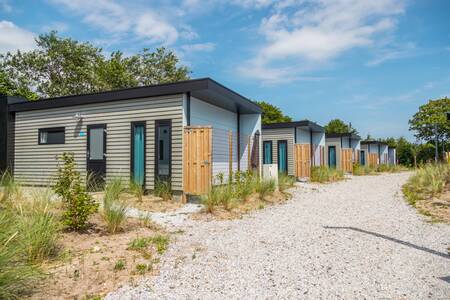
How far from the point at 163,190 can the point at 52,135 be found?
5.51 metres

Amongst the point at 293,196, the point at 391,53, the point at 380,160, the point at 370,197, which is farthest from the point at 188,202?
the point at 380,160

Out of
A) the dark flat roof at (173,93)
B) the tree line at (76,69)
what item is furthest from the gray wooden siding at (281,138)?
the tree line at (76,69)

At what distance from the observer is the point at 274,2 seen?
897 centimetres

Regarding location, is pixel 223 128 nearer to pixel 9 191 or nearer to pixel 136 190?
pixel 136 190

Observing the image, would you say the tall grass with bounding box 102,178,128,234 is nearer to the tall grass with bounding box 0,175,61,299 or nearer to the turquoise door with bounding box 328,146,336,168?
the tall grass with bounding box 0,175,61,299

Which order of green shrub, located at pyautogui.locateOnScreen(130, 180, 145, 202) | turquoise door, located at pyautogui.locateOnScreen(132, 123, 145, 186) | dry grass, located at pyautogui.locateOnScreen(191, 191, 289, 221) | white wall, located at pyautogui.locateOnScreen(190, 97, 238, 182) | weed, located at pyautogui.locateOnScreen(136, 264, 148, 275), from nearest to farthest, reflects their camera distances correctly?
1. weed, located at pyautogui.locateOnScreen(136, 264, 148, 275)
2. dry grass, located at pyautogui.locateOnScreen(191, 191, 289, 221)
3. green shrub, located at pyautogui.locateOnScreen(130, 180, 145, 202)
4. turquoise door, located at pyautogui.locateOnScreen(132, 123, 145, 186)
5. white wall, located at pyautogui.locateOnScreen(190, 97, 238, 182)

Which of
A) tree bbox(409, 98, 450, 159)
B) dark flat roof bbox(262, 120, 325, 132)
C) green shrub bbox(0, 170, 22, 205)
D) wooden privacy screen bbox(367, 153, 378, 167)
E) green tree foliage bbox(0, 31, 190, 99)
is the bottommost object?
green shrub bbox(0, 170, 22, 205)

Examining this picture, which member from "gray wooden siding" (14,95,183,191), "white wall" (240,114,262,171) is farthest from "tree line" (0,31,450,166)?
"white wall" (240,114,262,171)

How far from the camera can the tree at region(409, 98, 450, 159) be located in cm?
3575

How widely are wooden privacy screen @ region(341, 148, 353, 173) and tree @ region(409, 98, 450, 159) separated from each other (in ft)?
57.6

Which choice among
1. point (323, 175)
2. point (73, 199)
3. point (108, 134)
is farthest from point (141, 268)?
point (323, 175)

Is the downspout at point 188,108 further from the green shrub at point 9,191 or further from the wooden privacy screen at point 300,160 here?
the wooden privacy screen at point 300,160

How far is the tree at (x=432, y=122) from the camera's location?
117 ft

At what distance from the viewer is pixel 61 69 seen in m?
25.8
